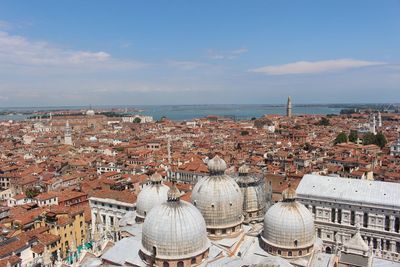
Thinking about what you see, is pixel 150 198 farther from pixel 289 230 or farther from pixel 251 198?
pixel 289 230

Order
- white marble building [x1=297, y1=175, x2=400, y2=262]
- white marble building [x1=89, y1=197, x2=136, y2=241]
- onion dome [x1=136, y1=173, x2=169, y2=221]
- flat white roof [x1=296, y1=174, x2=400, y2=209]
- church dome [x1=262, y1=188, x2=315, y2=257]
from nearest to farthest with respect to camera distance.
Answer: church dome [x1=262, y1=188, x2=315, y2=257]
onion dome [x1=136, y1=173, x2=169, y2=221]
white marble building [x1=297, y1=175, x2=400, y2=262]
flat white roof [x1=296, y1=174, x2=400, y2=209]
white marble building [x1=89, y1=197, x2=136, y2=241]

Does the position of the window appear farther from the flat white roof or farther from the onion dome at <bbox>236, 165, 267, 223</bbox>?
the onion dome at <bbox>236, 165, 267, 223</bbox>

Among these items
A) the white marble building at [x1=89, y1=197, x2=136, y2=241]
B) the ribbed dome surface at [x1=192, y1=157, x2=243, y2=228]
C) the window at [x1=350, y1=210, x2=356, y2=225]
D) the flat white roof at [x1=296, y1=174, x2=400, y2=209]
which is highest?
the ribbed dome surface at [x1=192, y1=157, x2=243, y2=228]

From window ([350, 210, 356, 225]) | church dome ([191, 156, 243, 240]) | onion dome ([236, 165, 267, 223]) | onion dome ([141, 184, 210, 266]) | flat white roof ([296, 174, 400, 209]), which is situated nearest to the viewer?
onion dome ([141, 184, 210, 266])

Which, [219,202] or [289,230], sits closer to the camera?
[289,230]

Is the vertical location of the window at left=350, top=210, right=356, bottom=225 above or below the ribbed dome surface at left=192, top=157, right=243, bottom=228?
below

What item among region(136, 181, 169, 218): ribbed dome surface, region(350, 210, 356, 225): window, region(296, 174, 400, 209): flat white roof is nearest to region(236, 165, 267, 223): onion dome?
region(136, 181, 169, 218): ribbed dome surface

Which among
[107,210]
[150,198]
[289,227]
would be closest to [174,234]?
[289,227]

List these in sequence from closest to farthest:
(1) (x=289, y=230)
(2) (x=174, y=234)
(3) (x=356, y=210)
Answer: (2) (x=174, y=234) < (1) (x=289, y=230) < (3) (x=356, y=210)
